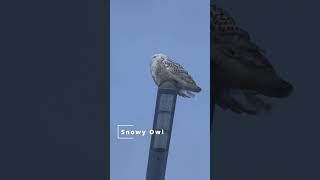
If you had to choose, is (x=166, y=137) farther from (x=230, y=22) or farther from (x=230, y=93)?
(x=230, y=22)

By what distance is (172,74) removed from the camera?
507 cm

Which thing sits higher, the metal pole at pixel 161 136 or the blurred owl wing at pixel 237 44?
the blurred owl wing at pixel 237 44

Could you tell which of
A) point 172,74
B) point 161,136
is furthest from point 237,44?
point 161,136

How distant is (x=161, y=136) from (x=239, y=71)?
1.07 metres

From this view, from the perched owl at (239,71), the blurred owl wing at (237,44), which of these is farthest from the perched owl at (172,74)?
the blurred owl wing at (237,44)

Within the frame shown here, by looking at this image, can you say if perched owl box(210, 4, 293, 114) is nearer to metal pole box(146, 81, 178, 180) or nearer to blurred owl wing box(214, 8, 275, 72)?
blurred owl wing box(214, 8, 275, 72)

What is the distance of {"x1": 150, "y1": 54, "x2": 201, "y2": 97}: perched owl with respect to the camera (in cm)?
499

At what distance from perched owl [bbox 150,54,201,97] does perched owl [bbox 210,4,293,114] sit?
10.0 inches

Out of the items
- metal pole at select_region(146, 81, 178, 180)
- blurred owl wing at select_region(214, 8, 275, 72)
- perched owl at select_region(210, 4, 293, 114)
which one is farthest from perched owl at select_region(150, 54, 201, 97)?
blurred owl wing at select_region(214, 8, 275, 72)

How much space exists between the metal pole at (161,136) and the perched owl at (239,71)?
493mm

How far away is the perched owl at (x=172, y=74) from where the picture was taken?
4.99 m

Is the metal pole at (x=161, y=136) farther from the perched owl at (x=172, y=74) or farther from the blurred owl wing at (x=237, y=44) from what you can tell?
the blurred owl wing at (x=237, y=44)

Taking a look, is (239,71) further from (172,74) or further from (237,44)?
(172,74)

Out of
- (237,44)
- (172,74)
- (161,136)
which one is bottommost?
(161,136)
